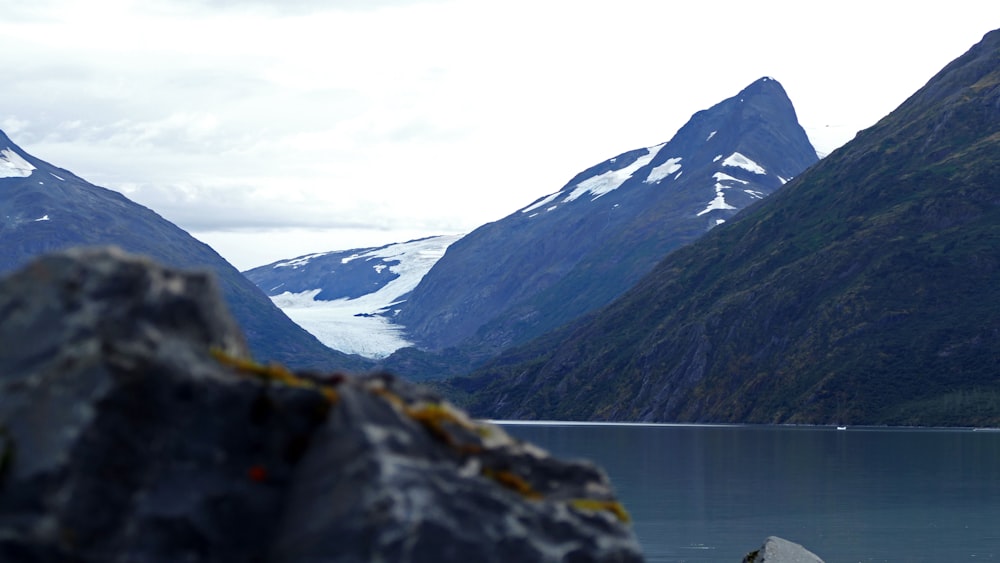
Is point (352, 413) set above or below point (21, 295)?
below

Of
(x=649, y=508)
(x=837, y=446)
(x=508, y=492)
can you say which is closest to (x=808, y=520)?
(x=649, y=508)

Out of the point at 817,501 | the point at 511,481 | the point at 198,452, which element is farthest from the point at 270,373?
the point at 817,501

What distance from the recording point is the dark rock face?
10.9m

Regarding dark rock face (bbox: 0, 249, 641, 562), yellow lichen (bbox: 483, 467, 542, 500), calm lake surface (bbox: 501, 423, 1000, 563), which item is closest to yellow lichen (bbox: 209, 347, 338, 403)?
dark rock face (bbox: 0, 249, 641, 562)

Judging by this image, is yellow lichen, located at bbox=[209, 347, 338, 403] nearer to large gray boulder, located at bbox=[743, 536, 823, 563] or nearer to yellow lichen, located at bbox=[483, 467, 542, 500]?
yellow lichen, located at bbox=[483, 467, 542, 500]

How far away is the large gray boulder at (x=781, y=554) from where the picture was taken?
141 ft

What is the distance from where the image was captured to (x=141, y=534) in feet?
36.8

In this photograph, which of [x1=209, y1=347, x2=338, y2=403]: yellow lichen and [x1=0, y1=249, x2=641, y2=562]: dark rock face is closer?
[x1=0, y1=249, x2=641, y2=562]: dark rock face

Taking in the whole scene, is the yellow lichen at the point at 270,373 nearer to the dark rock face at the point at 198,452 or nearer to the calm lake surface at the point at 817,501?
the dark rock face at the point at 198,452

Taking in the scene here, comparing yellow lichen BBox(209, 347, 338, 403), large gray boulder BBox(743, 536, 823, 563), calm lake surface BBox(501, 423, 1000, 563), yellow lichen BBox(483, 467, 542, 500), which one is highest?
yellow lichen BBox(209, 347, 338, 403)

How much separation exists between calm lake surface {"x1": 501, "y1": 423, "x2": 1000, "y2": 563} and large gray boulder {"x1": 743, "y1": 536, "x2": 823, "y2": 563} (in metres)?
27.9

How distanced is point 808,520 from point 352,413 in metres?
86.9

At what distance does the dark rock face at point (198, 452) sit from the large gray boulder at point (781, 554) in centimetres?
3199

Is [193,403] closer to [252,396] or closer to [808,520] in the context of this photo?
[252,396]
